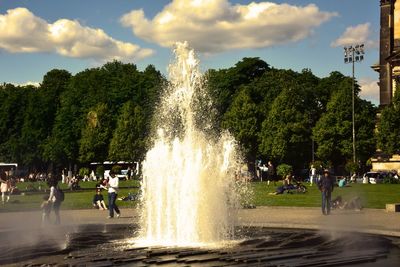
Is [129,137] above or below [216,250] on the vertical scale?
above

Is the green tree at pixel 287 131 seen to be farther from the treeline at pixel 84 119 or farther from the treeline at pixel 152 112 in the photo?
the treeline at pixel 84 119

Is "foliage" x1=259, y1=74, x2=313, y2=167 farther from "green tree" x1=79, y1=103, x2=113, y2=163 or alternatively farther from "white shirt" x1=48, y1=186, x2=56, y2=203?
"white shirt" x1=48, y1=186, x2=56, y2=203

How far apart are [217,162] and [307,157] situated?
220 feet

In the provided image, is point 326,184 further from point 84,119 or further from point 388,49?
point 84,119

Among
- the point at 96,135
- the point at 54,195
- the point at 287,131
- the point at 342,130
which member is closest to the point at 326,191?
the point at 54,195

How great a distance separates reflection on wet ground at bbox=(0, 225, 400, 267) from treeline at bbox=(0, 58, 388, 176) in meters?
60.4

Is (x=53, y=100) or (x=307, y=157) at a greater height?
(x=53, y=100)

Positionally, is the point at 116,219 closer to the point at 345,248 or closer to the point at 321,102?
the point at 345,248

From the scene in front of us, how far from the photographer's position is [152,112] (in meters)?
91.6

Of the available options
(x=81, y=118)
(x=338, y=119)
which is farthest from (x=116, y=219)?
(x=81, y=118)

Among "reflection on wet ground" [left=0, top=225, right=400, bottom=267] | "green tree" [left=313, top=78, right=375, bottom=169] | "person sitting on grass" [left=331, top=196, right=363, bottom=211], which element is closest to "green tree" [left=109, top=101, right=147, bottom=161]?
"green tree" [left=313, top=78, right=375, bottom=169]

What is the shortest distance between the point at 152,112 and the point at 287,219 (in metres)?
65.6

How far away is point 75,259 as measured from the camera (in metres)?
16.4

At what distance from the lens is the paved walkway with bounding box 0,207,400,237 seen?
23781mm
